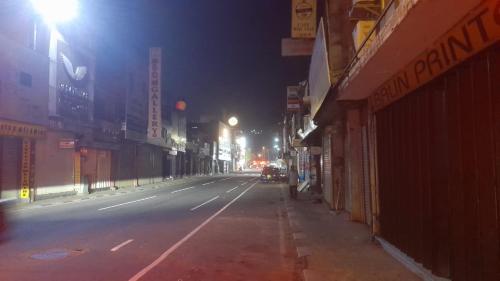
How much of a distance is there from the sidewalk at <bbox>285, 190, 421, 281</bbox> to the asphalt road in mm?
Answer: 435


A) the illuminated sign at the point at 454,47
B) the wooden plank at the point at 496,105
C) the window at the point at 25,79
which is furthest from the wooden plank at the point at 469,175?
the window at the point at 25,79

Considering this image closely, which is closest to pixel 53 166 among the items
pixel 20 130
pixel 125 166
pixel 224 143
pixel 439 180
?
pixel 20 130

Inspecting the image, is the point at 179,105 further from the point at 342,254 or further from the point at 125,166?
the point at 342,254

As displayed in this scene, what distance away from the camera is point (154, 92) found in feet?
145

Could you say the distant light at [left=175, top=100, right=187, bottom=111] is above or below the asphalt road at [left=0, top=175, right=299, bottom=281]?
above

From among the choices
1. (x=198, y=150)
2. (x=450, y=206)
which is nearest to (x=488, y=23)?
(x=450, y=206)

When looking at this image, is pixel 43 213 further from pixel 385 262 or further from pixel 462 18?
pixel 462 18

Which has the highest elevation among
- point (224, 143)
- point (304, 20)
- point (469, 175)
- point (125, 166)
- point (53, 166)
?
point (224, 143)

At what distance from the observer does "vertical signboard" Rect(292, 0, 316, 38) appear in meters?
19.2

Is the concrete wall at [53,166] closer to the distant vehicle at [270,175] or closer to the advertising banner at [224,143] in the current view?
the distant vehicle at [270,175]

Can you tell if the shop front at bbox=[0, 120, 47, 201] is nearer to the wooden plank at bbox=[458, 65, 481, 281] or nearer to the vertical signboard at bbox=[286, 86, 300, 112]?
the vertical signboard at bbox=[286, 86, 300, 112]

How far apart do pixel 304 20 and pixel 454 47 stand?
14376 millimetres

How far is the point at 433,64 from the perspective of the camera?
22.1 feet

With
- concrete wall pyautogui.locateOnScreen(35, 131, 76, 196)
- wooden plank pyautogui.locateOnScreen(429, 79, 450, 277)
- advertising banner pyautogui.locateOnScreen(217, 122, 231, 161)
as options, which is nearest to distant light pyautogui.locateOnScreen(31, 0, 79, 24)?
concrete wall pyautogui.locateOnScreen(35, 131, 76, 196)
